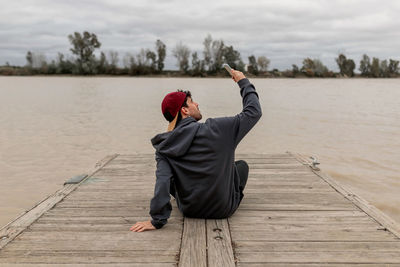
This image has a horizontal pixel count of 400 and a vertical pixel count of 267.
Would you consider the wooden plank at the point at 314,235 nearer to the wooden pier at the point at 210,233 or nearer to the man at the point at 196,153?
the wooden pier at the point at 210,233

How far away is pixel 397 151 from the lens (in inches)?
417

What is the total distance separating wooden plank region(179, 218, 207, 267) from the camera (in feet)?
8.52

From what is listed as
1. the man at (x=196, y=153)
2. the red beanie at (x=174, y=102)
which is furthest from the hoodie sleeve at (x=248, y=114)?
the red beanie at (x=174, y=102)

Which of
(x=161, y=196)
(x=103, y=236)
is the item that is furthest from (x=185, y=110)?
(x=103, y=236)

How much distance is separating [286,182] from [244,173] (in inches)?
50.3

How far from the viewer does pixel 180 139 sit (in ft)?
9.98

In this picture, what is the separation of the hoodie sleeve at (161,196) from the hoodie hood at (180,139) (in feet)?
0.35

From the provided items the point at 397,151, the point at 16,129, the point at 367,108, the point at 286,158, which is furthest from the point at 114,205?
the point at 367,108

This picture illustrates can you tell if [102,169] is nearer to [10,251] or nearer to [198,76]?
[10,251]

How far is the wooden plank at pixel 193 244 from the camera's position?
8.52 ft

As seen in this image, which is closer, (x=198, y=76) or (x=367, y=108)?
(x=367, y=108)

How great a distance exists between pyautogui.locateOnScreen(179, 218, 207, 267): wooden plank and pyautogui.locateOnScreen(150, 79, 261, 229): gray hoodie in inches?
6.7

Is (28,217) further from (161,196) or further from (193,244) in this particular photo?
(193,244)

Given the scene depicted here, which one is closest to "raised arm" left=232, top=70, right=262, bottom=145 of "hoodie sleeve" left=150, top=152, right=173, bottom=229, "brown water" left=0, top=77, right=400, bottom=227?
"hoodie sleeve" left=150, top=152, right=173, bottom=229
